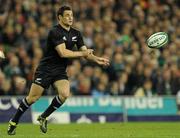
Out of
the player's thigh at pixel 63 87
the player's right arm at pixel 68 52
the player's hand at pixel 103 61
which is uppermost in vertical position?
the player's right arm at pixel 68 52

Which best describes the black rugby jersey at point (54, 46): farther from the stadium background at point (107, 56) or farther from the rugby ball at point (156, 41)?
the stadium background at point (107, 56)

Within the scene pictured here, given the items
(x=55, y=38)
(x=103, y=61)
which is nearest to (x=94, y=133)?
(x=103, y=61)

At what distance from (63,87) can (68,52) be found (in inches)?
30.0

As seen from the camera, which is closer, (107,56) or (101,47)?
(107,56)

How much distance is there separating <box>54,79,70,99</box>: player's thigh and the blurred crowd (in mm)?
6628

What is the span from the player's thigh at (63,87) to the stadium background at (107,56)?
20.9 ft

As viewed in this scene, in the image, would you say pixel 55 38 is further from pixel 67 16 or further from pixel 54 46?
pixel 67 16

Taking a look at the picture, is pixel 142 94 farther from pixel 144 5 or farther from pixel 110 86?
pixel 144 5

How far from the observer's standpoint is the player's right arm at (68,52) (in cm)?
1415

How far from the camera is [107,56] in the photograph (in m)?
23.8

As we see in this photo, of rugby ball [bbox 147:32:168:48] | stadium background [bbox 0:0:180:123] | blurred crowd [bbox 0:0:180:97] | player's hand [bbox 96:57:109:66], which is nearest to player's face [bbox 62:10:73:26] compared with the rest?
player's hand [bbox 96:57:109:66]

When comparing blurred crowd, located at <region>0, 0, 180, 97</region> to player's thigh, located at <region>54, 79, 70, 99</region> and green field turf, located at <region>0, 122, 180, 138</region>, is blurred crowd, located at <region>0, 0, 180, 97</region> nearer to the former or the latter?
green field turf, located at <region>0, 122, 180, 138</region>

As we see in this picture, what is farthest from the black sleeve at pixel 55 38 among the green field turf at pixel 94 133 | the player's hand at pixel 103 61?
the green field turf at pixel 94 133

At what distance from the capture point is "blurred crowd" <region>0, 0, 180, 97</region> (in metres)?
22.6
